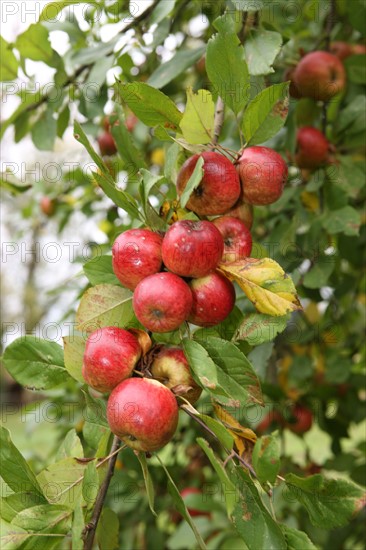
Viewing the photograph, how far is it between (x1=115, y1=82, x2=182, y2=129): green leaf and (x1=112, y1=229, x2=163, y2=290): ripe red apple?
0.16m

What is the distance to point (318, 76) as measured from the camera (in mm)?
1271

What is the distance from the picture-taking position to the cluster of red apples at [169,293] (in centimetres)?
70

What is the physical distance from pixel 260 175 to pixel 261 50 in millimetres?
260

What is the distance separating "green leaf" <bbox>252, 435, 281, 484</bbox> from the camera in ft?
2.26

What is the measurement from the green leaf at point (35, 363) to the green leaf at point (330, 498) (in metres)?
0.34

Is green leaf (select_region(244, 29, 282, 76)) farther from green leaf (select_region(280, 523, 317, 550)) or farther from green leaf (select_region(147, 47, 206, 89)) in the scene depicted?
green leaf (select_region(280, 523, 317, 550))

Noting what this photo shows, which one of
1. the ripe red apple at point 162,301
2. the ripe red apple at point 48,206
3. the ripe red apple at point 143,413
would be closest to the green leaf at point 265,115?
the ripe red apple at point 162,301

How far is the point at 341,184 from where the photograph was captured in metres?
1.29

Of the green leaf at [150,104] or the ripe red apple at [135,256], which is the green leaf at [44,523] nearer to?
the ripe red apple at [135,256]

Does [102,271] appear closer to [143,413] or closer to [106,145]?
[143,413]

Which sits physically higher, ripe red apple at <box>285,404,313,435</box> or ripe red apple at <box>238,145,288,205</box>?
ripe red apple at <box>238,145,288,205</box>

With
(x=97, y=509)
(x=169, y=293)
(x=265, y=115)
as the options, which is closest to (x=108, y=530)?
(x=97, y=509)

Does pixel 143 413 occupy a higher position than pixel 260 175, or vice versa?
pixel 260 175

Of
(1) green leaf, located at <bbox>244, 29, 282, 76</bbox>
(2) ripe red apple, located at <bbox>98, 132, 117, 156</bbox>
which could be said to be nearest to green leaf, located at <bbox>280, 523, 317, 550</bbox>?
(1) green leaf, located at <bbox>244, 29, 282, 76</bbox>
